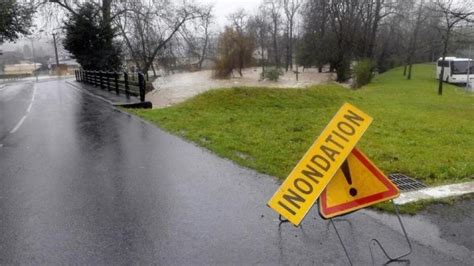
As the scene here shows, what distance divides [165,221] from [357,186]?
1863 mm

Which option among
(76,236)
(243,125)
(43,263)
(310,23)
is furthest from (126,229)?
(310,23)

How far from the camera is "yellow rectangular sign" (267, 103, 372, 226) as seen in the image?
304 cm

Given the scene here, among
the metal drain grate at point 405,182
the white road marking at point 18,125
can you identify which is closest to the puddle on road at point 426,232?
the metal drain grate at point 405,182

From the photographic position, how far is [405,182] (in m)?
4.75

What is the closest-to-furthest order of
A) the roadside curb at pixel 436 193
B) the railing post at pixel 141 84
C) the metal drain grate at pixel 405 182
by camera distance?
the roadside curb at pixel 436 193 < the metal drain grate at pixel 405 182 < the railing post at pixel 141 84

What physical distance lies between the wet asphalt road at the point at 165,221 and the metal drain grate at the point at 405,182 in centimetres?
97

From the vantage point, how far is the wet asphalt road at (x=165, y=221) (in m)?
3.08

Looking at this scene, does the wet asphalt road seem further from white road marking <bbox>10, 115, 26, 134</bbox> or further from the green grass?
white road marking <bbox>10, 115, 26, 134</bbox>

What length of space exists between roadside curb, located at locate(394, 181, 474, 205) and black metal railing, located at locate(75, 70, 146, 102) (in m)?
10.4

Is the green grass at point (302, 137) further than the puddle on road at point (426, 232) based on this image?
Yes

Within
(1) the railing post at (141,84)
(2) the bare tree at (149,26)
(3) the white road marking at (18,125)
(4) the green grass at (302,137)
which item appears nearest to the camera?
(4) the green grass at (302,137)

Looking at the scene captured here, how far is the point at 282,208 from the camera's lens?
3.05 meters

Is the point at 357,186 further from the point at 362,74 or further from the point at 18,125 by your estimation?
the point at 362,74

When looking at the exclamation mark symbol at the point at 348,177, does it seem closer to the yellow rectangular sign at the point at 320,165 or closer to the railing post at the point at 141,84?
the yellow rectangular sign at the point at 320,165
